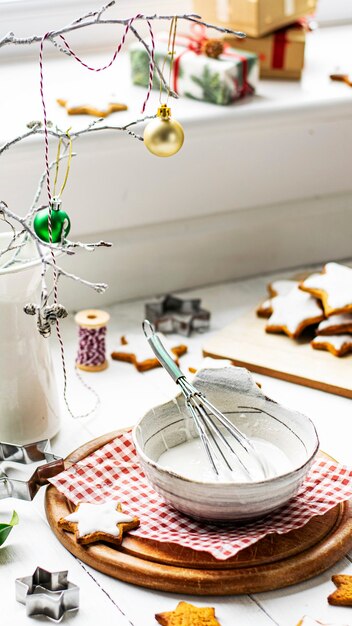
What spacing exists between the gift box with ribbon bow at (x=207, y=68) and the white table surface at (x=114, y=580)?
0.34 metres

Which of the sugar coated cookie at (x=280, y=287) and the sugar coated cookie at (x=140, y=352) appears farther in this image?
the sugar coated cookie at (x=280, y=287)

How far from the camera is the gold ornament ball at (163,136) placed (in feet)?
2.82

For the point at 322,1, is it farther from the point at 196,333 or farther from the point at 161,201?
the point at 196,333

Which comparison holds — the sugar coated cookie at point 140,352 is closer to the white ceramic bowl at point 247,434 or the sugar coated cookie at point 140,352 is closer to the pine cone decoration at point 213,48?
the white ceramic bowl at point 247,434

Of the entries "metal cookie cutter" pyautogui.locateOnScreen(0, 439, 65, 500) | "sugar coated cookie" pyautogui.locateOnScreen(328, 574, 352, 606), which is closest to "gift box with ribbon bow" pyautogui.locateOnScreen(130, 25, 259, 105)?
"metal cookie cutter" pyautogui.locateOnScreen(0, 439, 65, 500)

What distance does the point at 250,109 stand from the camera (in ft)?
4.49

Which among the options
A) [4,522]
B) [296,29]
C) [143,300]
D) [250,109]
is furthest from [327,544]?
[296,29]

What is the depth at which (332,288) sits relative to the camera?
1229 millimetres

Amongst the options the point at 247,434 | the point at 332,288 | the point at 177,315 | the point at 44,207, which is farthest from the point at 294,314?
the point at 44,207

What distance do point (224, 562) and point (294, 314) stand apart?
0.48 metres

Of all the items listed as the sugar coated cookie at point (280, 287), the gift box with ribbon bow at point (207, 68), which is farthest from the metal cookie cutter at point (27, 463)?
the gift box with ribbon bow at point (207, 68)

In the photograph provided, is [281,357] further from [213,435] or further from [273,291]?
[213,435]

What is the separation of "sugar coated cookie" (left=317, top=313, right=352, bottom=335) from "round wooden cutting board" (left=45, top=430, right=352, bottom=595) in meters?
0.37

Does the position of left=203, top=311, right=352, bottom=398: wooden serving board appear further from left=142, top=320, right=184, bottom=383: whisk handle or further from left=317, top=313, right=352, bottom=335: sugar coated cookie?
left=142, top=320, right=184, bottom=383: whisk handle
